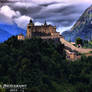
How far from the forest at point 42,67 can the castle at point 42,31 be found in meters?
2.73

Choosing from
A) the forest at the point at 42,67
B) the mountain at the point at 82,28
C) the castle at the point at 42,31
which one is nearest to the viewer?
the forest at the point at 42,67

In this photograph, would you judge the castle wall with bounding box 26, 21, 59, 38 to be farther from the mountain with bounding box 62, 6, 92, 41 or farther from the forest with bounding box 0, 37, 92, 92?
the mountain with bounding box 62, 6, 92, 41

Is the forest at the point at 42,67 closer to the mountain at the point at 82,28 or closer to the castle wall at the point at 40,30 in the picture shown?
the castle wall at the point at 40,30

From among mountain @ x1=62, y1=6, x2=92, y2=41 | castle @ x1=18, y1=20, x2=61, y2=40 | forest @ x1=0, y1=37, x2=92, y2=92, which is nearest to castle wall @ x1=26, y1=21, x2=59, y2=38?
castle @ x1=18, y1=20, x2=61, y2=40

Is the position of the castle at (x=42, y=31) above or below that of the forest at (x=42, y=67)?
above

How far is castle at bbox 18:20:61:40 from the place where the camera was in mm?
61531

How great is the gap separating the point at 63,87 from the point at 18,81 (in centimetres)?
1237

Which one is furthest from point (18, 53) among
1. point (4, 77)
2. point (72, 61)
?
point (72, 61)

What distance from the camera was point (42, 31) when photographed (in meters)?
63.4

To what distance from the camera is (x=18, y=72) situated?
50.0 metres

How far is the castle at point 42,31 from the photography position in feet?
202

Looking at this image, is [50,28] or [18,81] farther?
[50,28]

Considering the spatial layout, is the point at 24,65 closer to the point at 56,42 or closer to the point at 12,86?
the point at 12,86

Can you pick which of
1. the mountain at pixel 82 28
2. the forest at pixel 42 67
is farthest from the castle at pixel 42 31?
the mountain at pixel 82 28
